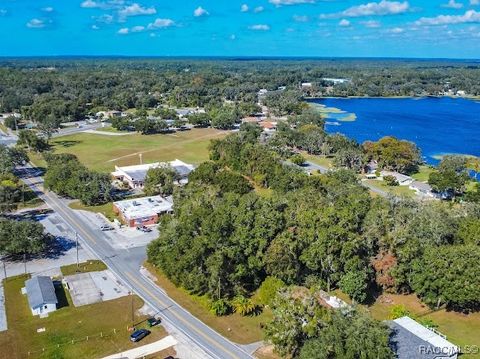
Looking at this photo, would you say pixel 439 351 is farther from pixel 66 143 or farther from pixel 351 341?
pixel 66 143

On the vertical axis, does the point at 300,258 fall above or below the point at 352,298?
above

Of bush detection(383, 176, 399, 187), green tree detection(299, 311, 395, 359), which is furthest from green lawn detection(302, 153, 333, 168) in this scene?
green tree detection(299, 311, 395, 359)

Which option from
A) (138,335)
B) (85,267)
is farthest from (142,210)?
(138,335)

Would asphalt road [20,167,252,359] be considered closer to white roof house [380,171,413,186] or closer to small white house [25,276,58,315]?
small white house [25,276,58,315]

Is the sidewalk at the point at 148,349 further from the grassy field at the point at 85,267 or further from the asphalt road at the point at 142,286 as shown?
the grassy field at the point at 85,267

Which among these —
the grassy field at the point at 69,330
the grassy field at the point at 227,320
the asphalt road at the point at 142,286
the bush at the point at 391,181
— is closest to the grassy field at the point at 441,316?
the grassy field at the point at 227,320

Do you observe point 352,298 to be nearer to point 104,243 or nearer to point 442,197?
point 104,243

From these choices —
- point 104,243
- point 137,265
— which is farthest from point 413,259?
point 104,243
